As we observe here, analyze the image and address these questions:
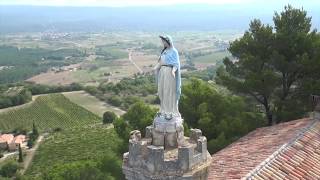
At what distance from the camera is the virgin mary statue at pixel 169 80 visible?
9.48 m

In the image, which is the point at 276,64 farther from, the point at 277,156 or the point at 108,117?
the point at 108,117

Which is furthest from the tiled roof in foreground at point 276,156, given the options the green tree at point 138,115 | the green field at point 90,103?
the green field at point 90,103

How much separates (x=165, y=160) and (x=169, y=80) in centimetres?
155

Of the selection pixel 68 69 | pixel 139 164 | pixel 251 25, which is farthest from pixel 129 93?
pixel 139 164

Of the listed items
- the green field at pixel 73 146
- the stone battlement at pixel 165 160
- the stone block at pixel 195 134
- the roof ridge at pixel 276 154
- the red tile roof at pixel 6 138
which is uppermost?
the stone block at pixel 195 134

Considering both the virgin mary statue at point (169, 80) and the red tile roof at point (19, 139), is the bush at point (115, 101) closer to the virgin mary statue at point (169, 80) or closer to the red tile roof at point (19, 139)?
the red tile roof at point (19, 139)

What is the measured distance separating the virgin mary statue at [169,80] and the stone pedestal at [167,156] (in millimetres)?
215

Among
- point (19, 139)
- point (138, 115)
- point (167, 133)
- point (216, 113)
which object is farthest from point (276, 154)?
point (19, 139)

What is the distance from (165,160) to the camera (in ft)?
30.2

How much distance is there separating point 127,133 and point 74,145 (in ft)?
135

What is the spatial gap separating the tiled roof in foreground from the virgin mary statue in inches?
147

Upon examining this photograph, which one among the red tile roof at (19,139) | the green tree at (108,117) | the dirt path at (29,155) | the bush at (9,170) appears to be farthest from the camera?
the green tree at (108,117)

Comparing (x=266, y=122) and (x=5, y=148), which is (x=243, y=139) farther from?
(x=5, y=148)

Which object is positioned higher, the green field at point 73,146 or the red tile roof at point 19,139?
the green field at point 73,146
